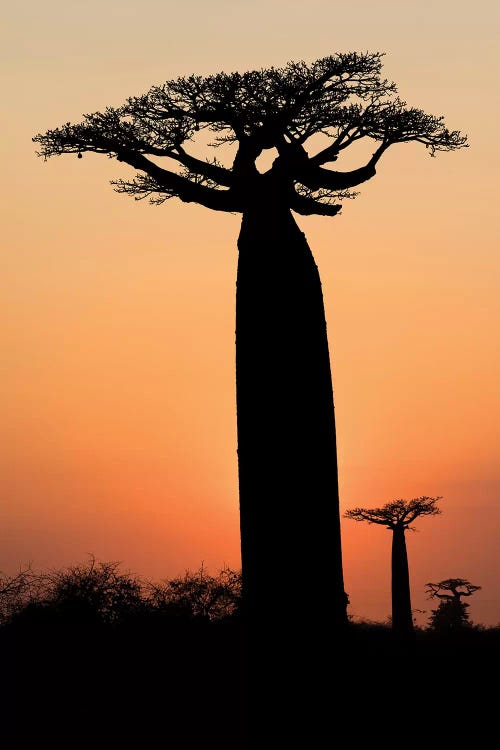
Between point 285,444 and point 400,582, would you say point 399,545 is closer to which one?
point 400,582

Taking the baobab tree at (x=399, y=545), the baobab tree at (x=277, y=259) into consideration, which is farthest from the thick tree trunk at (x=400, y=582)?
the baobab tree at (x=277, y=259)

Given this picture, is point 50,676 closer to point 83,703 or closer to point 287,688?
point 83,703

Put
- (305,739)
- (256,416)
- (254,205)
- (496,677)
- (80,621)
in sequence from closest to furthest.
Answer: (305,739) → (256,416) → (254,205) → (80,621) → (496,677)

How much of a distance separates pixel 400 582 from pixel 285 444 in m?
17.1

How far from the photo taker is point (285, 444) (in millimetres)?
9062

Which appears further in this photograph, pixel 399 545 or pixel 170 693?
pixel 399 545

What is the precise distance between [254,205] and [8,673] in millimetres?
5672

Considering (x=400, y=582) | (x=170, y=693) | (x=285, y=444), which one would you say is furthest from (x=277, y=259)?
(x=400, y=582)

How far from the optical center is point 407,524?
26.0 metres

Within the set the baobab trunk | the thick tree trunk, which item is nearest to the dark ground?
the baobab trunk

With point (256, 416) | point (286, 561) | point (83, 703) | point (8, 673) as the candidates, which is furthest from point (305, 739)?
point (8, 673)

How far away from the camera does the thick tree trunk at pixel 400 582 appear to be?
24053 mm

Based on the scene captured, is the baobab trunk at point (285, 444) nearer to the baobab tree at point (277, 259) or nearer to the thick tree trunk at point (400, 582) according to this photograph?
the baobab tree at point (277, 259)

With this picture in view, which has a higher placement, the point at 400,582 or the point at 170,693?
the point at 400,582
